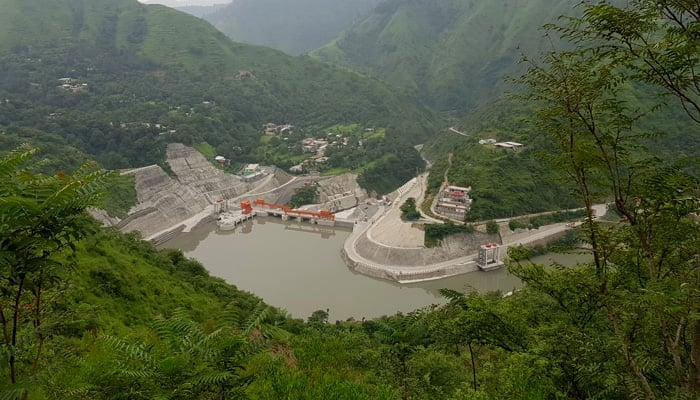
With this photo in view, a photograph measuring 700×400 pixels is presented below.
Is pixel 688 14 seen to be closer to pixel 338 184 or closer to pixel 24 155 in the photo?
pixel 24 155

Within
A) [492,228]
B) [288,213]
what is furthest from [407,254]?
[288,213]

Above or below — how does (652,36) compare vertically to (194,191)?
above

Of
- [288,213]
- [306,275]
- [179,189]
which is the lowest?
[288,213]

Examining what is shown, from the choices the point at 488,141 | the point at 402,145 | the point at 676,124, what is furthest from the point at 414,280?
the point at 402,145

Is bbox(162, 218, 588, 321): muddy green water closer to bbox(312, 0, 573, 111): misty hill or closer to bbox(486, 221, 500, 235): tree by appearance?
bbox(486, 221, 500, 235): tree

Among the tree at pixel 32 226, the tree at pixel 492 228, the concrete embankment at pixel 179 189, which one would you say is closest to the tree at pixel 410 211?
the tree at pixel 492 228

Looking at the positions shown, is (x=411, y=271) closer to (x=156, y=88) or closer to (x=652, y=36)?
(x=652, y=36)

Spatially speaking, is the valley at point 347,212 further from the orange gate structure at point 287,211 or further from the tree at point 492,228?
the orange gate structure at point 287,211
